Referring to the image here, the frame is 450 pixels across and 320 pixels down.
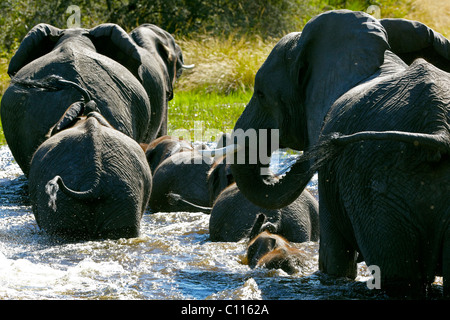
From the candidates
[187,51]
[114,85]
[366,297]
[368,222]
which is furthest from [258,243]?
[187,51]

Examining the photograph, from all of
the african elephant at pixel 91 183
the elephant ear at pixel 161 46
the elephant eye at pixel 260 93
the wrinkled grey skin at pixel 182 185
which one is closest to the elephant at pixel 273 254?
the elephant eye at pixel 260 93

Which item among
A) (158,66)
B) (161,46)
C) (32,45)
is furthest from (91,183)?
(161,46)

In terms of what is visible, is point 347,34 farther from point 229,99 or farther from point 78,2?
point 78,2

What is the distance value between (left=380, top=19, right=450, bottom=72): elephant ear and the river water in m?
1.53

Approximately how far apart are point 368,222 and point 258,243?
235cm

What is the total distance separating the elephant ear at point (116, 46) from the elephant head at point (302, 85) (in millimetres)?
5491

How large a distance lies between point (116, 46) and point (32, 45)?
3.51ft

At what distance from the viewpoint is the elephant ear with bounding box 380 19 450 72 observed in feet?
19.7

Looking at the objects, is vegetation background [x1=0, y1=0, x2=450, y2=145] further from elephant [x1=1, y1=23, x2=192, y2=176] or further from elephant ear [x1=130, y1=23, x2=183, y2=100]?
elephant [x1=1, y1=23, x2=192, y2=176]

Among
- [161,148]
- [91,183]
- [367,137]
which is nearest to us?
[367,137]

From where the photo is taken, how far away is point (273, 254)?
6.52 metres

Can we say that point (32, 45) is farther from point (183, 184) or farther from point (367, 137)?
point (367, 137)

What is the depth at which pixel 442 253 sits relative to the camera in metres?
4.25
